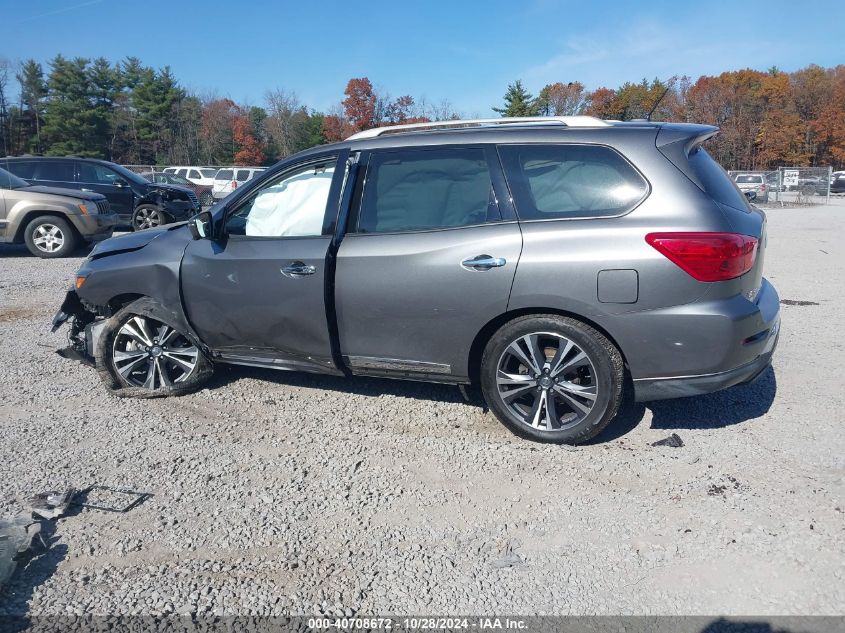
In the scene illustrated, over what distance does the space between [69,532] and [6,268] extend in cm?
954

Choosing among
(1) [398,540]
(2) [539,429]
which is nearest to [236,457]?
(1) [398,540]

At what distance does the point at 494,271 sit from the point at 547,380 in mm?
728

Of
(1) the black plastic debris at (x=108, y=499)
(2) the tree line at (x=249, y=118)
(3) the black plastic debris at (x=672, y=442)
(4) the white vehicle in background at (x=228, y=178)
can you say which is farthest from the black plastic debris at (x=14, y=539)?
(2) the tree line at (x=249, y=118)

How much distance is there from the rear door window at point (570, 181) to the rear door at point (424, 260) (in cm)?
12

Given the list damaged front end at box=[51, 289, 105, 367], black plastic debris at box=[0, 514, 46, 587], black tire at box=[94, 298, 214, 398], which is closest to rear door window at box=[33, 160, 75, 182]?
damaged front end at box=[51, 289, 105, 367]

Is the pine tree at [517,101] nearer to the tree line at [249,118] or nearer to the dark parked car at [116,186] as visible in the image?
the tree line at [249,118]

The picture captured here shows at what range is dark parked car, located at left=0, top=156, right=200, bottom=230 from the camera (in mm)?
14977

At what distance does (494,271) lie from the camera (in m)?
3.90

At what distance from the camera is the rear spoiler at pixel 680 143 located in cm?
376

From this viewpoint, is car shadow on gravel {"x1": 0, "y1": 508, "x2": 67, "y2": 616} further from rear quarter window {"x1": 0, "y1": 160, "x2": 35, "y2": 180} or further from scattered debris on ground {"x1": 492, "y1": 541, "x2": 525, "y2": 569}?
rear quarter window {"x1": 0, "y1": 160, "x2": 35, "y2": 180}

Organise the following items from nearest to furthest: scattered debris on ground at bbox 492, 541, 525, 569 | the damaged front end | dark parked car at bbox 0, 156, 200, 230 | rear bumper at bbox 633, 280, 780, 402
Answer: scattered debris on ground at bbox 492, 541, 525, 569
rear bumper at bbox 633, 280, 780, 402
the damaged front end
dark parked car at bbox 0, 156, 200, 230

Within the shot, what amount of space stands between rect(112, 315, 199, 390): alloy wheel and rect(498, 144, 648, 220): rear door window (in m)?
2.72

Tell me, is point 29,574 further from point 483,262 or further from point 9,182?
point 9,182

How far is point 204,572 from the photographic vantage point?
288cm
